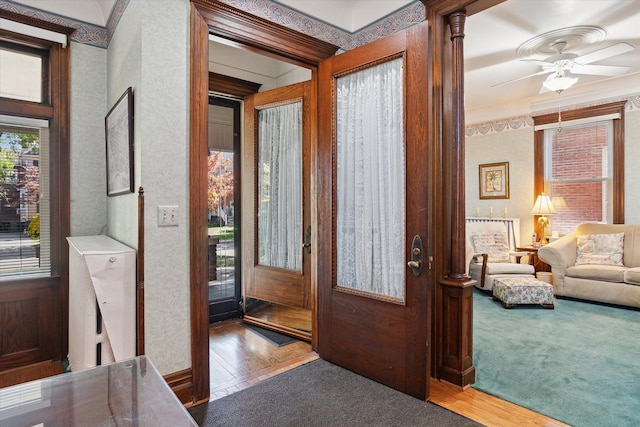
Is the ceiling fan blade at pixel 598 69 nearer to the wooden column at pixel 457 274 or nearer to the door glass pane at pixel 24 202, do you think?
the wooden column at pixel 457 274

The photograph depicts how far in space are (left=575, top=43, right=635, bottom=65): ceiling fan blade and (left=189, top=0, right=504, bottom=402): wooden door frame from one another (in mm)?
1896

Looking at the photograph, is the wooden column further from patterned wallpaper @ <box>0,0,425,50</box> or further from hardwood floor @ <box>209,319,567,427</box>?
patterned wallpaper @ <box>0,0,425,50</box>

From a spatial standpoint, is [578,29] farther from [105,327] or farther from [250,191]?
[105,327]

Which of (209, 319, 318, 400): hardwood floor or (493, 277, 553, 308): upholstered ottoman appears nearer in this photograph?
(209, 319, 318, 400): hardwood floor

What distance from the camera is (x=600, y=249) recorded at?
15.7 ft

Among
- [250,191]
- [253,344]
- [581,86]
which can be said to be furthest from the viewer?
[581,86]

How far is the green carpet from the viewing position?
85.4 inches

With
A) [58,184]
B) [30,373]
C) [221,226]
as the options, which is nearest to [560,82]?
[221,226]

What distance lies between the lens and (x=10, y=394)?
1032mm

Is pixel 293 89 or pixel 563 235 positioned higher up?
pixel 293 89

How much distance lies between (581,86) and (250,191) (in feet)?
16.1

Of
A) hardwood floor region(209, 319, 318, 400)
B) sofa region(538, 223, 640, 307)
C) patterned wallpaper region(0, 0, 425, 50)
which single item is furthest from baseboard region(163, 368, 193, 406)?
sofa region(538, 223, 640, 307)

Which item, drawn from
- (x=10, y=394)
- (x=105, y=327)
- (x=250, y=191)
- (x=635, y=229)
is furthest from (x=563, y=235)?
(x=10, y=394)

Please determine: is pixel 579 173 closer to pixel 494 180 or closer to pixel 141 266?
pixel 494 180
